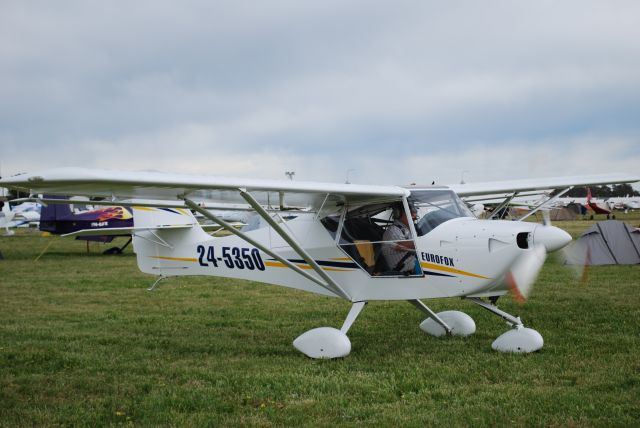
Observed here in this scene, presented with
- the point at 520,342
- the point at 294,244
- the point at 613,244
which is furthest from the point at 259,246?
the point at 613,244

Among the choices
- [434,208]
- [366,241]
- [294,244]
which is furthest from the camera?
[366,241]

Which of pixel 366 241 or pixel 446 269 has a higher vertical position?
pixel 366 241

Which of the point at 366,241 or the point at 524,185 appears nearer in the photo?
the point at 366,241

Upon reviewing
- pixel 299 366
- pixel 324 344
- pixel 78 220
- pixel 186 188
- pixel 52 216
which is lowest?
pixel 78 220

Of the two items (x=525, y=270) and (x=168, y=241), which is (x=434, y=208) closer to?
(x=525, y=270)

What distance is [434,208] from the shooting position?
7273mm

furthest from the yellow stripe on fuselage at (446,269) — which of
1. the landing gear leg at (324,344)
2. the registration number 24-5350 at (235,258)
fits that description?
the registration number 24-5350 at (235,258)

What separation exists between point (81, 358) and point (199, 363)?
144 centimetres

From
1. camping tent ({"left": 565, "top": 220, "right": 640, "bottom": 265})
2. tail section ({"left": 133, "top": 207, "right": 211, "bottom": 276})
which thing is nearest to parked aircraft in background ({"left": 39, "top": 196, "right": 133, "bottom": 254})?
tail section ({"left": 133, "top": 207, "right": 211, "bottom": 276})

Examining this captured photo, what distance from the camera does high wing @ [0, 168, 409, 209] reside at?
5.23m

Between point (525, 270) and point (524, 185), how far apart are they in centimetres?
274

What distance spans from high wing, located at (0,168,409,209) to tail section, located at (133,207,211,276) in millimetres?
2280

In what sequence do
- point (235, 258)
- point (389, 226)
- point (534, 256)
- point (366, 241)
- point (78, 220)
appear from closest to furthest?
point (534, 256)
point (389, 226)
point (366, 241)
point (235, 258)
point (78, 220)

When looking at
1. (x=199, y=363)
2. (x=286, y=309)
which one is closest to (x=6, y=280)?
(x=286, y=309)
